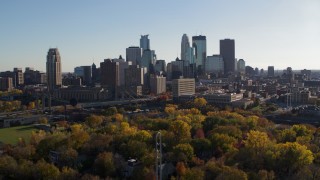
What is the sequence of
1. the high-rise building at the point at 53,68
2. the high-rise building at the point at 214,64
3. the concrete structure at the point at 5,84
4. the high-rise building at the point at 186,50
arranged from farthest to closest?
the high-rise building at the point at 214,64 → the high-rise building at the point at 186,50 → the concrete structure at the point at 5,84 → the high-rise building at the point at 53,68

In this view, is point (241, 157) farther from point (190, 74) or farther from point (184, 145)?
point (190, 74)

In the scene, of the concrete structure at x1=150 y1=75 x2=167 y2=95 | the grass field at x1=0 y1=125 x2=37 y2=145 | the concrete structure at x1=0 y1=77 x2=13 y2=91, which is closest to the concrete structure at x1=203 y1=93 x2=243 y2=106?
the concrete structure at x1=150 y1=75 x2=167 y2=95

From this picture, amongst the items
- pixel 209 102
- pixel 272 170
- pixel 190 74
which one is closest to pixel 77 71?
pixel 190 74

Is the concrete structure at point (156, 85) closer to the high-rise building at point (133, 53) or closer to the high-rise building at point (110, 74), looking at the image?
the high-rise building at point (110, 74)

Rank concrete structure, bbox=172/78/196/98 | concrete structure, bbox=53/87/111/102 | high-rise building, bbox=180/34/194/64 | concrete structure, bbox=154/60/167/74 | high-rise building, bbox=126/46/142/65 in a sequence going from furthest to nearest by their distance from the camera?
1. high-rise building, bbox=180/34/194/64
2. high-rise building, bbox=126/46/142/65
3. concrete structure, bbox=154/60/167/74
4. concrete structure, bbox=53/87/111/102
5. concrete structure, bbox=172/78/196/98

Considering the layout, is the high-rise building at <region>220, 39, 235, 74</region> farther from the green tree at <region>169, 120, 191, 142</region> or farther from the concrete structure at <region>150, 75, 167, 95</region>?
the green tree at <region>169, 120, 191, 142</region>

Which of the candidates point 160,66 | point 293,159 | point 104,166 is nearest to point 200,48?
point 160,66

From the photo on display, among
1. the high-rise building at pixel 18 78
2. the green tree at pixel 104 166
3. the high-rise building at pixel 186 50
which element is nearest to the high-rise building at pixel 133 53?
the high-rise building at pixel 186 50
